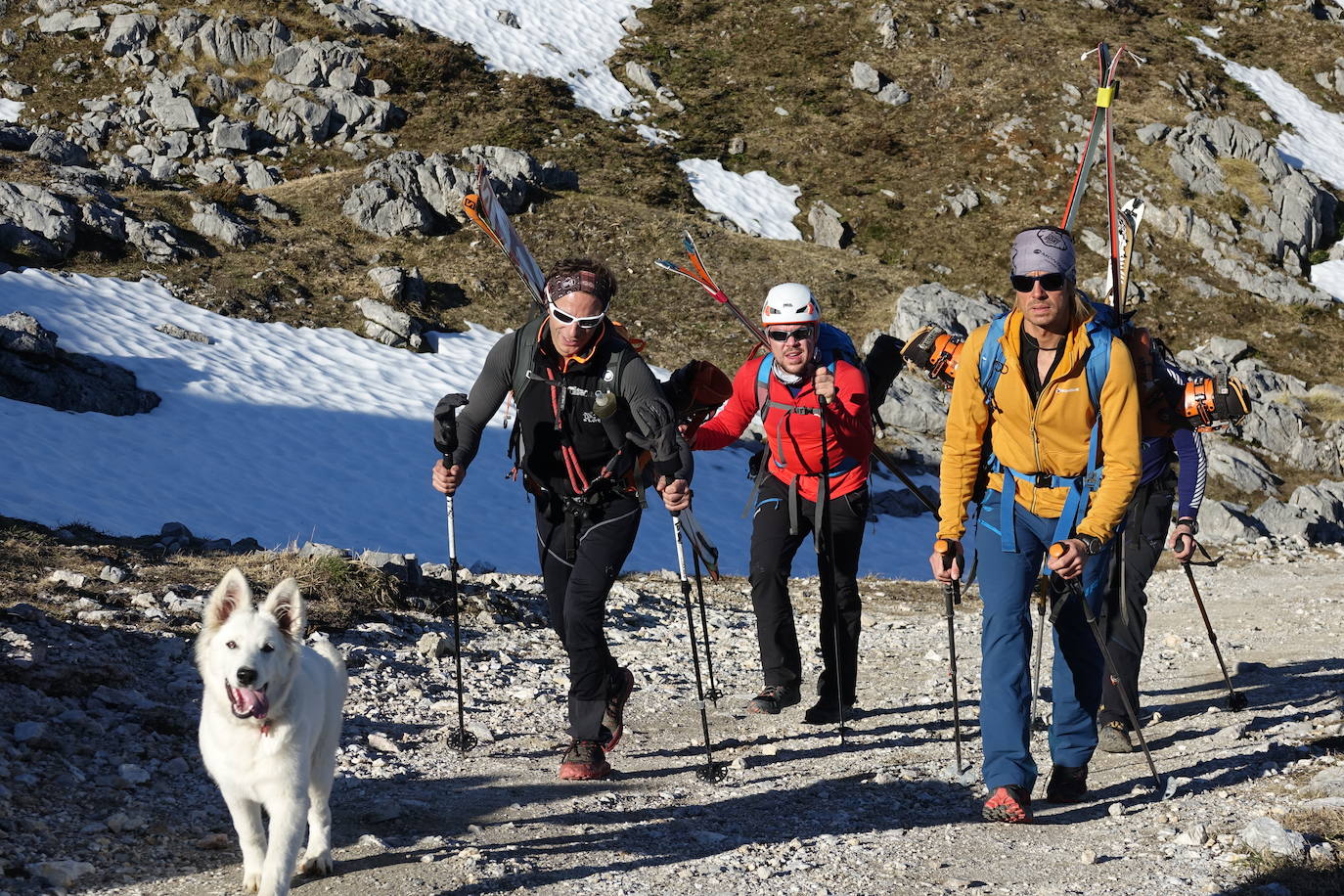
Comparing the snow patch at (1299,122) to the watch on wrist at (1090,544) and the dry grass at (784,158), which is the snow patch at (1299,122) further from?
the watch on wrist at (1090,544)

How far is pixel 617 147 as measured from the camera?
143ft

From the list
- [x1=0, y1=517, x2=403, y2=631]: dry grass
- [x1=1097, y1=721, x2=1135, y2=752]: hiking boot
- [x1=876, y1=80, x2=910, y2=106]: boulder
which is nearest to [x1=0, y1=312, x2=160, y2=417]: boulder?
[x1=0, y1=517, x2=403, y2=631]: dry grass

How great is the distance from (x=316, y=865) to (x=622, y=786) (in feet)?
8.02

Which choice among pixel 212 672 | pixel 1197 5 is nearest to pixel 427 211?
pixel 212 672

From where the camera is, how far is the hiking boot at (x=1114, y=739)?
852 centimetres

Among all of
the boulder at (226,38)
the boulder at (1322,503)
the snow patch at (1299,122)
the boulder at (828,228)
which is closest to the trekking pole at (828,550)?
the boulder at (1322,503)

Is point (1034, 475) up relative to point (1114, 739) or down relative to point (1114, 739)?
up

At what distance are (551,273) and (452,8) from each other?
45745 millimetres

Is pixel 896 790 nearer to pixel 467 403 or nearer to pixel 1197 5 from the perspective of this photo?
pixel 467 403

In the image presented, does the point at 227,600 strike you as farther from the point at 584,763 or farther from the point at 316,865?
the point at 584,763

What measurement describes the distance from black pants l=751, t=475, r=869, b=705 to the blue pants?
217 cm

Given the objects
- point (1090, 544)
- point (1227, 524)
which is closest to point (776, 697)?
point (1090, 544)

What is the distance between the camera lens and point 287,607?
16.4 ft

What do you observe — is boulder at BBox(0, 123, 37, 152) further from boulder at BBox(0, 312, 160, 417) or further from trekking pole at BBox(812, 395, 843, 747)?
trekking pole at BBox(812, 395, 843, 747)
